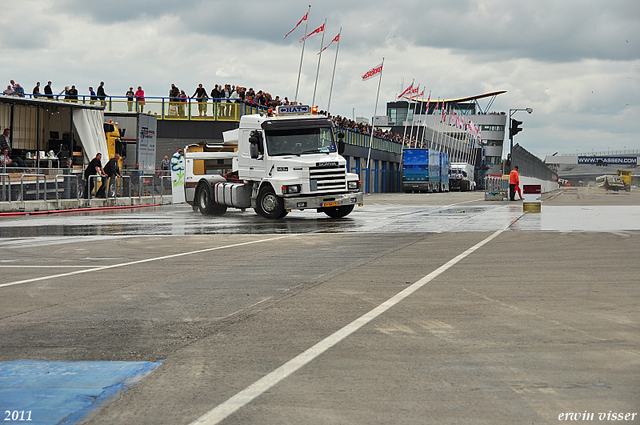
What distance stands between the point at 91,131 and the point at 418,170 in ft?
137

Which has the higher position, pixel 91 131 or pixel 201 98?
pixel 201 98

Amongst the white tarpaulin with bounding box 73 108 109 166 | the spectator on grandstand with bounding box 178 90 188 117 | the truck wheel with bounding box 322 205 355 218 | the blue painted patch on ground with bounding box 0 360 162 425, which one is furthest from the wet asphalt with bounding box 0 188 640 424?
the spectator on grandstand with bounding box 178 90 188 117

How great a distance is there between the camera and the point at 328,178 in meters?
22.9

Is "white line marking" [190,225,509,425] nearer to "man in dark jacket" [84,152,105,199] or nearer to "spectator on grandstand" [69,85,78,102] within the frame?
"man in dark jacket" [84,152,105,199]

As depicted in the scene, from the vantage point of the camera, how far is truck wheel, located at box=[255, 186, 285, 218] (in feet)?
75.5

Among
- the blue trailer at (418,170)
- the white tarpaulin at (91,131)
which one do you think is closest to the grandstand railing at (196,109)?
the white tarpaulin at (91,131)

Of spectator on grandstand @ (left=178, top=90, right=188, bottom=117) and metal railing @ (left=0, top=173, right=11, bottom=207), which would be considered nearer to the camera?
metal railing @ (left=0, top=173, right=11, bottom=207)

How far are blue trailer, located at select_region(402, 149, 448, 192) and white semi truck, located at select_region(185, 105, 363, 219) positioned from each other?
1866 inches

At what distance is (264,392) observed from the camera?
192 inches

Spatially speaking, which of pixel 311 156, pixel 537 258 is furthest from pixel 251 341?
pixel 311 156

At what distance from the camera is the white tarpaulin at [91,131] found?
33844 millimetres

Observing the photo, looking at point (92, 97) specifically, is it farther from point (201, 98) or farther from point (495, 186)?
point (495, 186)

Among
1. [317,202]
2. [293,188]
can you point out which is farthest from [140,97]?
[317,202]

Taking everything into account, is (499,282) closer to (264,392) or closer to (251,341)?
(251,341)
